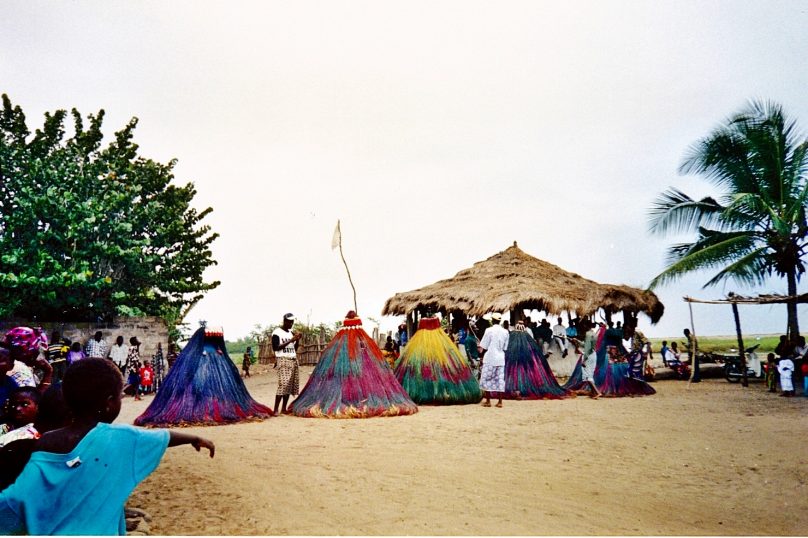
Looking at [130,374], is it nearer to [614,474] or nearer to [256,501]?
[256,501]

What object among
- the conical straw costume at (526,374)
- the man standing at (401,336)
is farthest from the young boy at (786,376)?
the man standing at (401,336)

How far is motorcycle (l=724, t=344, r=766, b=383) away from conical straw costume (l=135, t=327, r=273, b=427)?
12.6m

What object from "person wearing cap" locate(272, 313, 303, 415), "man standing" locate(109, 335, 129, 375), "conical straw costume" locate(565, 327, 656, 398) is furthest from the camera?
"man standing" locate(109, 335, 129, 375)

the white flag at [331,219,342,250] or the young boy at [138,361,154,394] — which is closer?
the white flag at [331,219,342,250]

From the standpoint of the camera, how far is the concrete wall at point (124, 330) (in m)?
14.8

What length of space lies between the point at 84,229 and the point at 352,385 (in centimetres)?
984

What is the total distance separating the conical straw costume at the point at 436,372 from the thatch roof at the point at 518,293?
17.9ft

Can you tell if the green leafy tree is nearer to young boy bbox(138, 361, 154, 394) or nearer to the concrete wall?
the concrete wall

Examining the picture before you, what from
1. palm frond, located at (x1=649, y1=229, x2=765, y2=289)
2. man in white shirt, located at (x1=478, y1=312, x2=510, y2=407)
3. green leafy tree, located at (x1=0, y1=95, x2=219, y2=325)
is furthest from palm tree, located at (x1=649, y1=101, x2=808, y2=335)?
green leafy tree, located at (x1=0, y1=95, x2=219, y2=325)

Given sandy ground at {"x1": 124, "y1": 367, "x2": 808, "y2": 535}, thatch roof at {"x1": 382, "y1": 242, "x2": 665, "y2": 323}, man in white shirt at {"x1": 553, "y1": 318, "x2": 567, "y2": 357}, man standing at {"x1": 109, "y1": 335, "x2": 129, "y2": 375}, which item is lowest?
sandy ground at {"x1": 124, "y1": 367, "x2": 808, "y2": 535}

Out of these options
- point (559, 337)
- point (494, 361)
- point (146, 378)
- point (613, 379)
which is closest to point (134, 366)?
point (146, 378)

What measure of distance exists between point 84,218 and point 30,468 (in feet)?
47.8

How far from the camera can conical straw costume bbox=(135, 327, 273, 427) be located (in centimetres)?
771

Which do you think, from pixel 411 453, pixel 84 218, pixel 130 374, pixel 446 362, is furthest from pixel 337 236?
pixel 84 218
